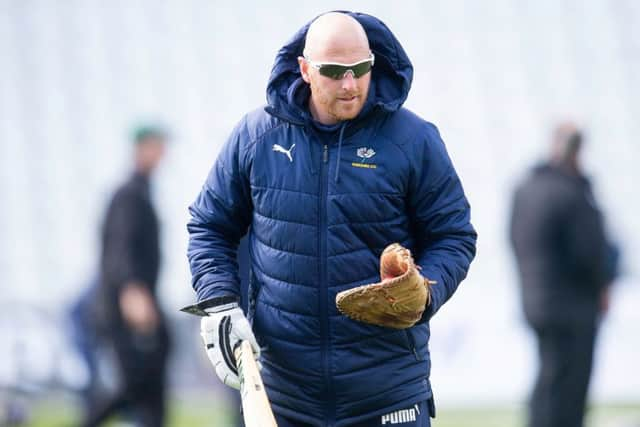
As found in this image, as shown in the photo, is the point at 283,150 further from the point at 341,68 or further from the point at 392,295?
the point at 392,295

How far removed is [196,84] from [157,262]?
8.05 metres

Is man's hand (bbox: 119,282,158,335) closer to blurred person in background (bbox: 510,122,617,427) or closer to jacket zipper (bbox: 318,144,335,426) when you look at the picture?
blurred person in background (bbox: 510,122,617,427)

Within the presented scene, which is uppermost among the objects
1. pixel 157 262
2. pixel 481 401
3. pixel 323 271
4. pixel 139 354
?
pixel 323 271

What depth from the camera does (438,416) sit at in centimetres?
1142

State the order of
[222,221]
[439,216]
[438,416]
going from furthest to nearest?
1. [438,416]
2. [222,221]
3. [439,216]

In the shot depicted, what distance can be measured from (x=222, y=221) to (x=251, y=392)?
614 mm

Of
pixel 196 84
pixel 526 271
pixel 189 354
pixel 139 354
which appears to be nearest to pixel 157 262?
pixel 139 354

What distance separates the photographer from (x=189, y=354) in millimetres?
11859

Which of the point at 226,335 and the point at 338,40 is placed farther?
the point at 226,335

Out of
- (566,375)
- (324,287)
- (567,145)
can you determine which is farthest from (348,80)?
(566,375)

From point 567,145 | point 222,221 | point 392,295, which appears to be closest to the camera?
point 392,295

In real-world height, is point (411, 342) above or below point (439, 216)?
below

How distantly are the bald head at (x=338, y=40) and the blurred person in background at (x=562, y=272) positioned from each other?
179 inches

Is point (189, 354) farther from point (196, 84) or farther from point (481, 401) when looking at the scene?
point (196, 84)
